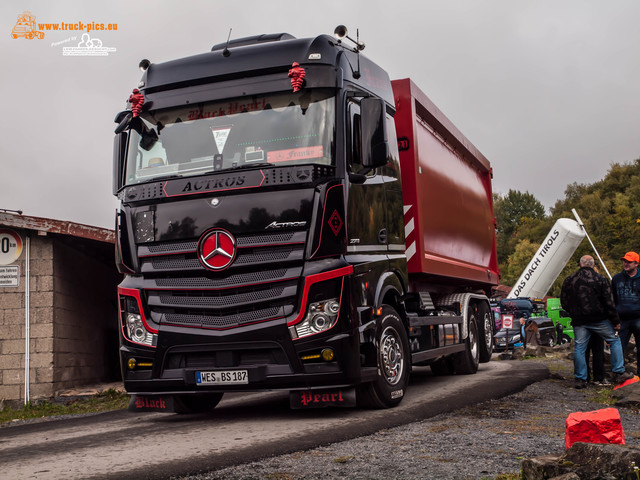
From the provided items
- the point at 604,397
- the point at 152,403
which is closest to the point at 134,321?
the point at 152,403

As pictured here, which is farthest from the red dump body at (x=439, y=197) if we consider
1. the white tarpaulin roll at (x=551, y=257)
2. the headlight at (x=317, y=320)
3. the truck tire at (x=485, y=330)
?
the white tarpaulin roll at (x=551, y=257)

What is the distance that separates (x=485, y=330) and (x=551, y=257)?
24.9 m

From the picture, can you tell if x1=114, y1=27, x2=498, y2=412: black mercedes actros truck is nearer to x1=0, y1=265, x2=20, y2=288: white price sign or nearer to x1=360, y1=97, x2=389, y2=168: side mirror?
x1=360, y1=97, x2=389, y2=168: side mirror

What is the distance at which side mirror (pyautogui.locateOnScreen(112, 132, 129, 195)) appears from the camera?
7258 mm

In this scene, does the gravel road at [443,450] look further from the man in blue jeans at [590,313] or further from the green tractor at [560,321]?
the green tractor at [560,321]

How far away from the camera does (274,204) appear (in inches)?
255

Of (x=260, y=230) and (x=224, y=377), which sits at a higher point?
(x=260, y=230)

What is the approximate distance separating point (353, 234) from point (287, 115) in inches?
49.4

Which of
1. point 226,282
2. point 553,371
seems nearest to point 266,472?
point 226,282

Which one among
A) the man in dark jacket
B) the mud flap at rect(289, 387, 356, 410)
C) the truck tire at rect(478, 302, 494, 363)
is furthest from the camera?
the truck tire at rect(478, 302, 494, 363)

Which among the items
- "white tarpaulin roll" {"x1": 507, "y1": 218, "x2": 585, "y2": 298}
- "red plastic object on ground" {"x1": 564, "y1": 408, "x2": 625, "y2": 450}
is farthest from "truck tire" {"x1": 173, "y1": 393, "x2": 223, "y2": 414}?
"white tarpaulin roll" {"x1": 507, "y1": 218, "x2": 585, "y2": 298}

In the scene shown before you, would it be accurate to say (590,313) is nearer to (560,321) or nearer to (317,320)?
(317,320)

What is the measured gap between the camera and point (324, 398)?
6.60m

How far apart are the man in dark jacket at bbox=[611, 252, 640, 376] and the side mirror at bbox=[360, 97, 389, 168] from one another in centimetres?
462
